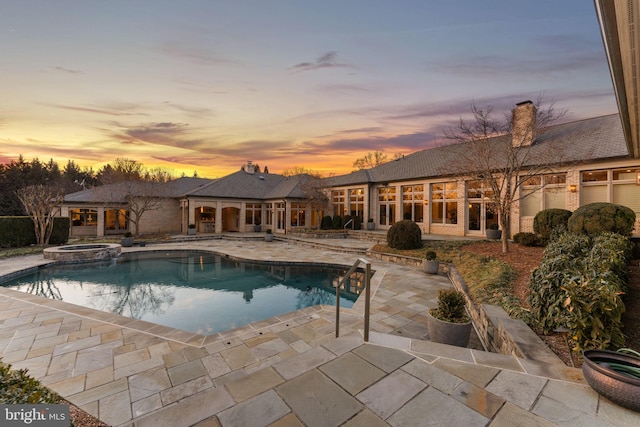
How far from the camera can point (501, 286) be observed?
614cm

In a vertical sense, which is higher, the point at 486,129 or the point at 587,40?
the point at 587,40

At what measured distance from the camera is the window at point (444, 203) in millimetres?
16062

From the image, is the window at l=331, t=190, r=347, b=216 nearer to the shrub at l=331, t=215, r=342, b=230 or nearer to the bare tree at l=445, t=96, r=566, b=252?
the shrub at l=331, t=215, r=342, b=230

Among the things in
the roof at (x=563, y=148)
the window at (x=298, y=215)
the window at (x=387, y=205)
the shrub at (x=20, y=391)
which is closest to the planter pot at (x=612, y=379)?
the shrub at (x=20, y=391)

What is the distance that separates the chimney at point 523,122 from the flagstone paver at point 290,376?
1005cm

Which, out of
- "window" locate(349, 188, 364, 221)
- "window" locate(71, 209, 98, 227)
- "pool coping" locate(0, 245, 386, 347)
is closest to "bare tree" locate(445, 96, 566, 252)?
"pool coping" locate(0, 245, 386, 347)

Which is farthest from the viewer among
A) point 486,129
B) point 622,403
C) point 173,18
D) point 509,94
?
point 509,94

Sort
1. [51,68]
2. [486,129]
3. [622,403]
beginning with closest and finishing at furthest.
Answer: [622,403], [51,68], [486,129]

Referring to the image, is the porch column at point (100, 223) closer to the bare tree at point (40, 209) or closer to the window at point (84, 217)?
the window at point (84, 217)

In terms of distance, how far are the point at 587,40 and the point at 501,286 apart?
8993 millimetres

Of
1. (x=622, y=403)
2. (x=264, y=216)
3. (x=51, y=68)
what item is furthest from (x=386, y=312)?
(x=264, y=216)

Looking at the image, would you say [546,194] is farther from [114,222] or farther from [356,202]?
[114,222]

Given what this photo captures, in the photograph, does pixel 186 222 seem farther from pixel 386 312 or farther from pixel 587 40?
pixel 587 40

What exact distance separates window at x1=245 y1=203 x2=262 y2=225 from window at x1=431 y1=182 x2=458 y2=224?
15.3 metres
